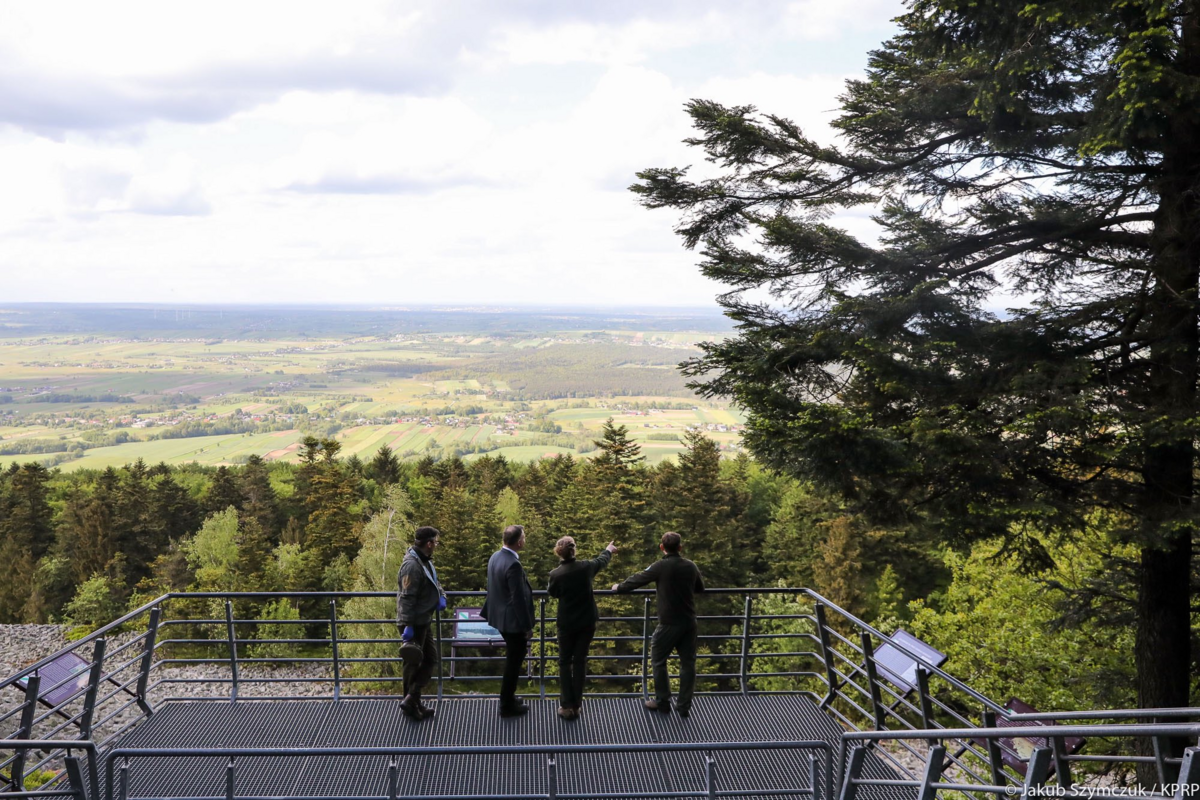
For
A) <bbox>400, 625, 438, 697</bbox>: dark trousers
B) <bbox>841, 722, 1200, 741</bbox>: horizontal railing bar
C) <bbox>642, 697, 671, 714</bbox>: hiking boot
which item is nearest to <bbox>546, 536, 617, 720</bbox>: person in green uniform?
<bbox>642, 697, 671, 714</bbox>: hiking boot

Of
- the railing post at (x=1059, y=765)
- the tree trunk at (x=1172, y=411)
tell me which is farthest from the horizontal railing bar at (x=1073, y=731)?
the tree trunk at (x=1172, y=411)

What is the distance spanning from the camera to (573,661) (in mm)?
7395

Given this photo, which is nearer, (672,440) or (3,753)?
(3,753)

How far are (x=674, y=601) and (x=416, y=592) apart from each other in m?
2.34

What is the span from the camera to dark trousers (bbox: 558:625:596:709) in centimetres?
725

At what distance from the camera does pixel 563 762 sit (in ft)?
22.2

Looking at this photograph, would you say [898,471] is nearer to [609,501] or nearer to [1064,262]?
[1064,262]

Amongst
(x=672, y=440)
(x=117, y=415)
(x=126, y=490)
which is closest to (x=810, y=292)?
(x=126, y=490)

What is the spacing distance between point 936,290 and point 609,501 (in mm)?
29608

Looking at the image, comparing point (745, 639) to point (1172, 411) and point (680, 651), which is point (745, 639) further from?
point (1172, 411)

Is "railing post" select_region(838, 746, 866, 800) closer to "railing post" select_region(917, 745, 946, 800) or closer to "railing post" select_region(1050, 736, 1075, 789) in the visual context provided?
"railing post" select_region(917, 745, 946, 800)

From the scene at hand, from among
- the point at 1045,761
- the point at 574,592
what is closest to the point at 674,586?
the point at 574,592

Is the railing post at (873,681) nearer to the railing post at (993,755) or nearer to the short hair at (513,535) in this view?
the railing post at (993,755)

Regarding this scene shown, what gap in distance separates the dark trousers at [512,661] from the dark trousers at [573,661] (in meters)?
0.35
